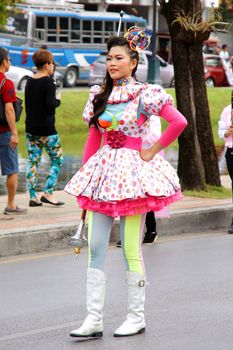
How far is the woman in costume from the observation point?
23.3 ft

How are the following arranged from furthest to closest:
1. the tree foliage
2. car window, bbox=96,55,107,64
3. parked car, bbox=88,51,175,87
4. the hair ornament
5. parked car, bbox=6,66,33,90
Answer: parked car, bbox=88,51,175,87 < car window, bbox=96,55,107,64 < parked car, bbox=6,66,33,90 < the tree foliage < the hair ornament

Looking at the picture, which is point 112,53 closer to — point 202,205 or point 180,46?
point 202,205

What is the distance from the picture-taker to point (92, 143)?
7.34 meters

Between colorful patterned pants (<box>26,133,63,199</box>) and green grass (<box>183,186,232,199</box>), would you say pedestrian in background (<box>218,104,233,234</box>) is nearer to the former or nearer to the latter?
green grass (<box>183,186,232,199</box>)

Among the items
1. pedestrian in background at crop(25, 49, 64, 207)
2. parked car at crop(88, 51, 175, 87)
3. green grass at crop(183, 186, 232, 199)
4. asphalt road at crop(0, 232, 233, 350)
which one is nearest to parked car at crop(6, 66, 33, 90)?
parked car at crop(88, 51, 175, 87)

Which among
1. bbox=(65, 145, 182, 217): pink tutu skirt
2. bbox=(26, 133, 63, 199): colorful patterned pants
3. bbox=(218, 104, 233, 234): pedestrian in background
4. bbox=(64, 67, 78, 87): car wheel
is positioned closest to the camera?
bbox=(65, 145, 182, 217): pink tutu skirt

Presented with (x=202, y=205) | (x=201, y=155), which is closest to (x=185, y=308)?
(x=202, y=205)

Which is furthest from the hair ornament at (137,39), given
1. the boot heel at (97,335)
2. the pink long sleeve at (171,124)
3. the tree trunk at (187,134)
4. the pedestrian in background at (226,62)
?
the pedestrian in background at (226,62)

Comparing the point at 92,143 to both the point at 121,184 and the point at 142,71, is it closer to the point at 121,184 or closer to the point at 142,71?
the point at 121,184

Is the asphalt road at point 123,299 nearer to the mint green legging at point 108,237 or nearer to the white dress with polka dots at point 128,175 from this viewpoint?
the mint green legging at point 108,237

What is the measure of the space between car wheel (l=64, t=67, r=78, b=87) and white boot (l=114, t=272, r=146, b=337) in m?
37.0

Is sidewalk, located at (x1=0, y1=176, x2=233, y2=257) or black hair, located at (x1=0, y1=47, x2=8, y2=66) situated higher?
black hair, located at (x1=0, y1=47, x2=8, y2=66)

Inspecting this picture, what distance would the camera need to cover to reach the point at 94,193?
7109mm

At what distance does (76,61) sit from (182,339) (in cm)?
3855
